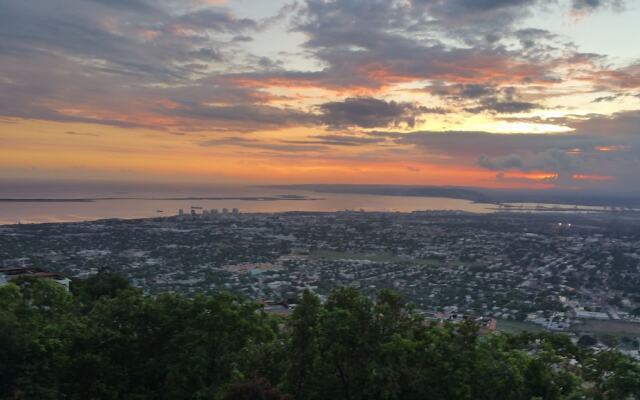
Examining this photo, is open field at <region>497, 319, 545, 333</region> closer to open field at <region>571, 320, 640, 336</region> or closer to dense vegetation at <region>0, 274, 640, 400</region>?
open field at <region>571, 320, 640, 336</region>

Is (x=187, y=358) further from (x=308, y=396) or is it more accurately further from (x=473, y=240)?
(x=473, y=240)

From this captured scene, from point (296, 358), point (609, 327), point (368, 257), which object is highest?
point (296, 358)

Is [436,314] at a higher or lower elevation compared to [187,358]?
lower

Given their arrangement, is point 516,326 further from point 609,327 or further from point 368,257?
point 368,257

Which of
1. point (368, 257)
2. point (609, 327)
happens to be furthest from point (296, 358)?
point (368, 257)

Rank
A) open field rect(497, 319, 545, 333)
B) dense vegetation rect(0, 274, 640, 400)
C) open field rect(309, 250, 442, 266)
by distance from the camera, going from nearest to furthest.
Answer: dense vegetation rect(0, 274, 640, 400), open field rect(497, 319, 545, 333), open field rect(309, 250, 442, 266)

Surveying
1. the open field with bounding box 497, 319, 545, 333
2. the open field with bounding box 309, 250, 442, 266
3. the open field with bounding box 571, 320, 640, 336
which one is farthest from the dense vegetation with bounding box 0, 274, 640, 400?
the open field with bounding box 309, 250, 442, 266

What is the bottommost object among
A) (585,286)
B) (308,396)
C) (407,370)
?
(585,286)

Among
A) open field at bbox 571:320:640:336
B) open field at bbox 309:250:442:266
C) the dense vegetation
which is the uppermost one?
the dense vegetation

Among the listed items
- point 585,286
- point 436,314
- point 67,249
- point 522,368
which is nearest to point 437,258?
point 585,286
